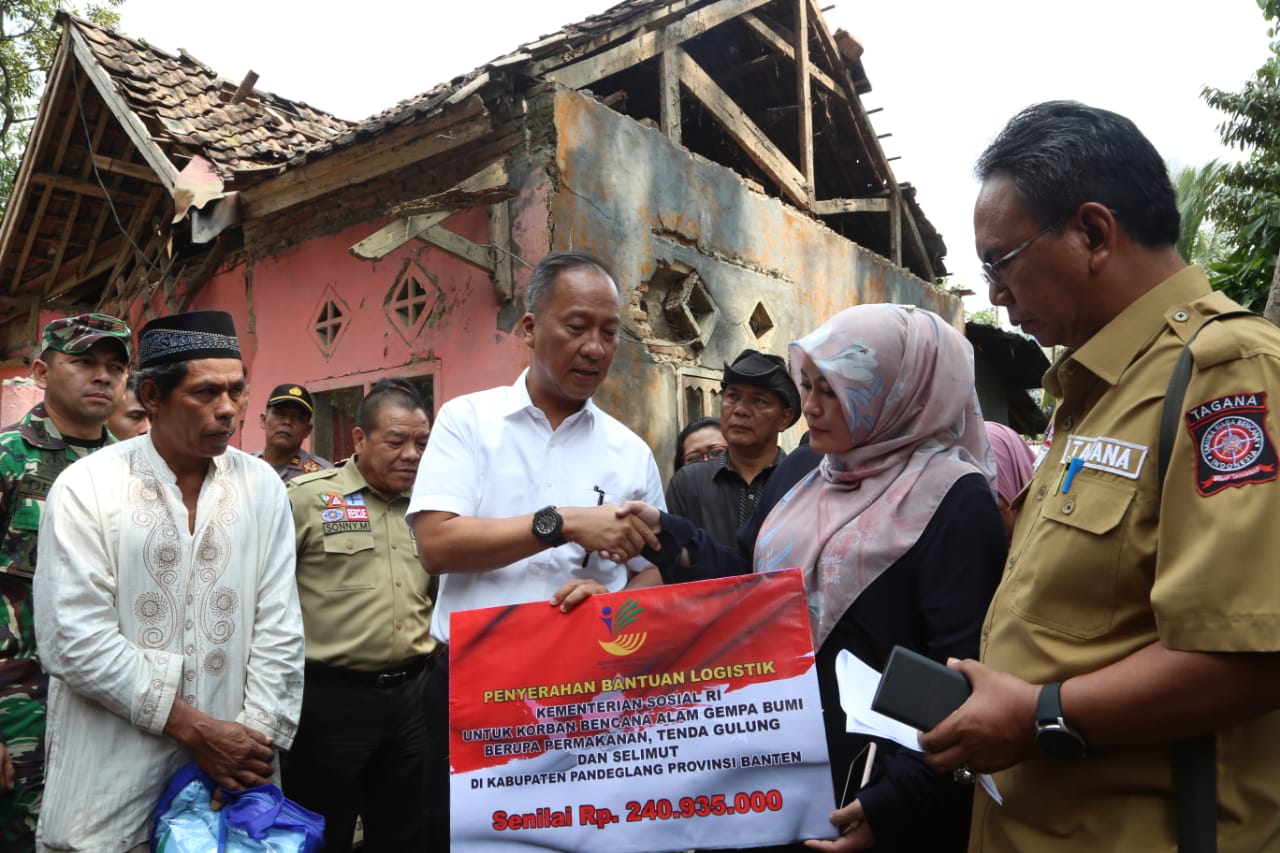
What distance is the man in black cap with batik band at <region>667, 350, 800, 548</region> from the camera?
4223 millimetres

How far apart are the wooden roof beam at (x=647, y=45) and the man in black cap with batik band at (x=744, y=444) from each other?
307 cm

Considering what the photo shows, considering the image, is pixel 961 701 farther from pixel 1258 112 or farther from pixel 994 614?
Answer: pixel 1258 112

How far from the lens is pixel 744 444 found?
4.26 m

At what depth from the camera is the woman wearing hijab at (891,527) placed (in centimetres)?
163

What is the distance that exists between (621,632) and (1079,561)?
908 millimetres

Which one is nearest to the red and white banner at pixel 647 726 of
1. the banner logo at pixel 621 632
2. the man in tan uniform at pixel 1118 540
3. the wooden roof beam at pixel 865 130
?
the banner logo at pixel 621 632

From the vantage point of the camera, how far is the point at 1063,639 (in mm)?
1334

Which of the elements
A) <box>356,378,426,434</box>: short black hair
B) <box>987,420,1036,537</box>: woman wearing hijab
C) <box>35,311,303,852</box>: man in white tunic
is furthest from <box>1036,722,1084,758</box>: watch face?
<box>356,378,426,434</box>: short black hair

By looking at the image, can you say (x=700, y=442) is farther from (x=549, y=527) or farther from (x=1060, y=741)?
(x=1060, y=741)

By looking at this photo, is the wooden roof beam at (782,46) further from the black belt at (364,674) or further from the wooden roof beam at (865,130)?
the black belt at (364,674)

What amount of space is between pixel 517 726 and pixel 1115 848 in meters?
1.11

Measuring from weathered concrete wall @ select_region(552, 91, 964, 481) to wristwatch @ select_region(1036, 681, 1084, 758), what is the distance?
4966mm

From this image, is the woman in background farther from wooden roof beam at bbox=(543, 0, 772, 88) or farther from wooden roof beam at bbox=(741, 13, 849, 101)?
wooden roof beam at bbox=(741, 13, 849, 101)

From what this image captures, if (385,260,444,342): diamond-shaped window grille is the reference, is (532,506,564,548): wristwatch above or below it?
below
